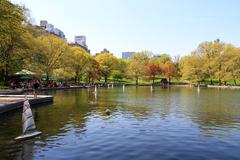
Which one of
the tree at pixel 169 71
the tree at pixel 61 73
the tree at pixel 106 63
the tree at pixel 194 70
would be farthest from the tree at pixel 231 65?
the tree at pixel 61 73

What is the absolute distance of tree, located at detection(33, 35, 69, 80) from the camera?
71000mm

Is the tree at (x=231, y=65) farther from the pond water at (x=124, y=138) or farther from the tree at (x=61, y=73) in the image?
the pond water at (x=124, y=138)

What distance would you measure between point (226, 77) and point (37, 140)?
347 ft

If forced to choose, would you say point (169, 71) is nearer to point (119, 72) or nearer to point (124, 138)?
point (119, 72)

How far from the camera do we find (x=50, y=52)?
7806cm

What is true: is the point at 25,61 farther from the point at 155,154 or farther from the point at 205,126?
the point at 155,154

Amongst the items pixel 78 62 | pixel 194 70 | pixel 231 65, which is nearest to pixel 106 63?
pixel 78 62

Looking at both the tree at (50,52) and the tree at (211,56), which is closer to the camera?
the tree at (50,52)

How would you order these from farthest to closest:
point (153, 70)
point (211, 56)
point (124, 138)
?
point (153, 70) < point (211, 56) < point (124, 138)

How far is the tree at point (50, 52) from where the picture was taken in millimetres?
71000

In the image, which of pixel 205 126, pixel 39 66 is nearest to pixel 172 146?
pixel 205 126

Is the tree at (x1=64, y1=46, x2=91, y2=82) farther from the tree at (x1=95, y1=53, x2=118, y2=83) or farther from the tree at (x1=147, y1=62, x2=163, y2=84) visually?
the tree at (x1=147, y1=62, x2=163, y2=84)

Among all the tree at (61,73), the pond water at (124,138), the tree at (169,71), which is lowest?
the pond water at (124,138)

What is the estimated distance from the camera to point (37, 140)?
16.1m
